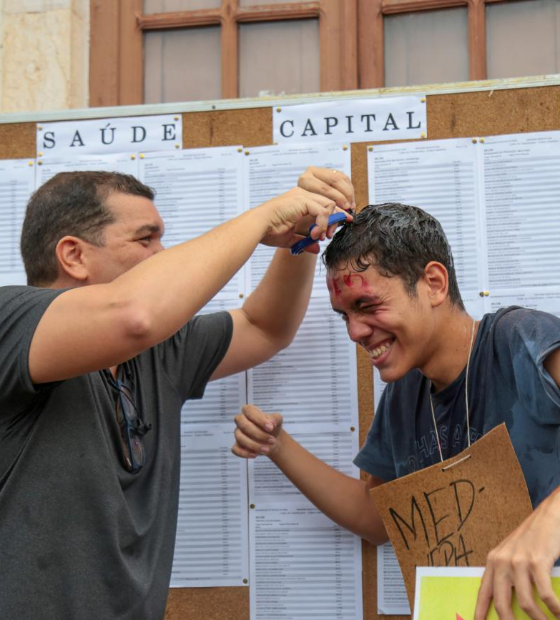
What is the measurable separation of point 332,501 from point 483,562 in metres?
0.44

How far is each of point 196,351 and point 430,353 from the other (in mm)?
498

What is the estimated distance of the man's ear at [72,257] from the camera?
1.82 metres

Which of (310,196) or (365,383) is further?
(365,383)

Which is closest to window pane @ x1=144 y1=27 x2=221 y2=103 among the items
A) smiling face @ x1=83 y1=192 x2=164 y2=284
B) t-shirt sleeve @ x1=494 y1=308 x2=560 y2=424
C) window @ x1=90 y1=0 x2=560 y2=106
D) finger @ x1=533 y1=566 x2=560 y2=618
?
window @ x1=90 y1=0 x2=560 y2=106

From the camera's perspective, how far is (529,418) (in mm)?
1624

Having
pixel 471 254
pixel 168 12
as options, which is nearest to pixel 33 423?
pixel 471 254

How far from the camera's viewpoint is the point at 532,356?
1.57 meters

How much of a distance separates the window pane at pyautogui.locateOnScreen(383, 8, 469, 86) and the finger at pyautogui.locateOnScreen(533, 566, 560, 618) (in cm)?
164

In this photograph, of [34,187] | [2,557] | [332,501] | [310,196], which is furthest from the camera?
[34,187]

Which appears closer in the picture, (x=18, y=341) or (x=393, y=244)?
(x=18, y=341)

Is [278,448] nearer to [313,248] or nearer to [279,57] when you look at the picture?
[313,248]

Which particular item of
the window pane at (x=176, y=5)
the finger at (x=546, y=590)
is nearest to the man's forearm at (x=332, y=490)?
the finger at (x=546, y=590)

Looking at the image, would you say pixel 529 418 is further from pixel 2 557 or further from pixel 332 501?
pixel 2 557

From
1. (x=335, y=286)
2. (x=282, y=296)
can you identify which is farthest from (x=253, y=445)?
(x=335, y=286)
